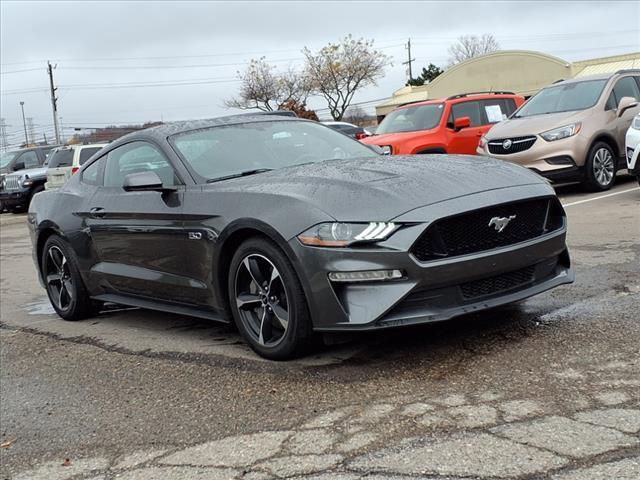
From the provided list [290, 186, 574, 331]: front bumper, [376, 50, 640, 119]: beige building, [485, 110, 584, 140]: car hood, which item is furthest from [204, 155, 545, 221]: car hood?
[376, 50, 640, 119]: beige building

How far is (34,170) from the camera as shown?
75.5 feet

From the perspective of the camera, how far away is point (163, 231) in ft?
16.7

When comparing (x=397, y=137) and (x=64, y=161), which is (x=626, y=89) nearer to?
(x=397, y=137)

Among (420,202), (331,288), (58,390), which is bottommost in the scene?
(58,390)

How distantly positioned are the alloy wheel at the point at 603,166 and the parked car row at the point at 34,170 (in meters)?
11.9

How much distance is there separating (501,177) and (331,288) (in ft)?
4.14

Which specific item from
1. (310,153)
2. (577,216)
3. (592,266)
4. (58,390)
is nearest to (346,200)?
(310,153)

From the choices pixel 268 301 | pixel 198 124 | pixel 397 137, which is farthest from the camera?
pixel 397 137

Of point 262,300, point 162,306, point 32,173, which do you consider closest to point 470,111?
point 162,306

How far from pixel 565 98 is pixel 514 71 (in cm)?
3783

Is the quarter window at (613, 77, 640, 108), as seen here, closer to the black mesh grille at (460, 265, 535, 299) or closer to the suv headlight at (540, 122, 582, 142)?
the suv headlight at (540, 122, 582, 142)

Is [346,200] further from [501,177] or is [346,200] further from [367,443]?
[367,443]

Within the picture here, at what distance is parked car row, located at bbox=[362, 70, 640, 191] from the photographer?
36.6 feet

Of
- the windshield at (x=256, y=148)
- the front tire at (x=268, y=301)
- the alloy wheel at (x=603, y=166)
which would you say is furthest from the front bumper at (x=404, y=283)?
the alloy wheel at (x=603, y=166)
